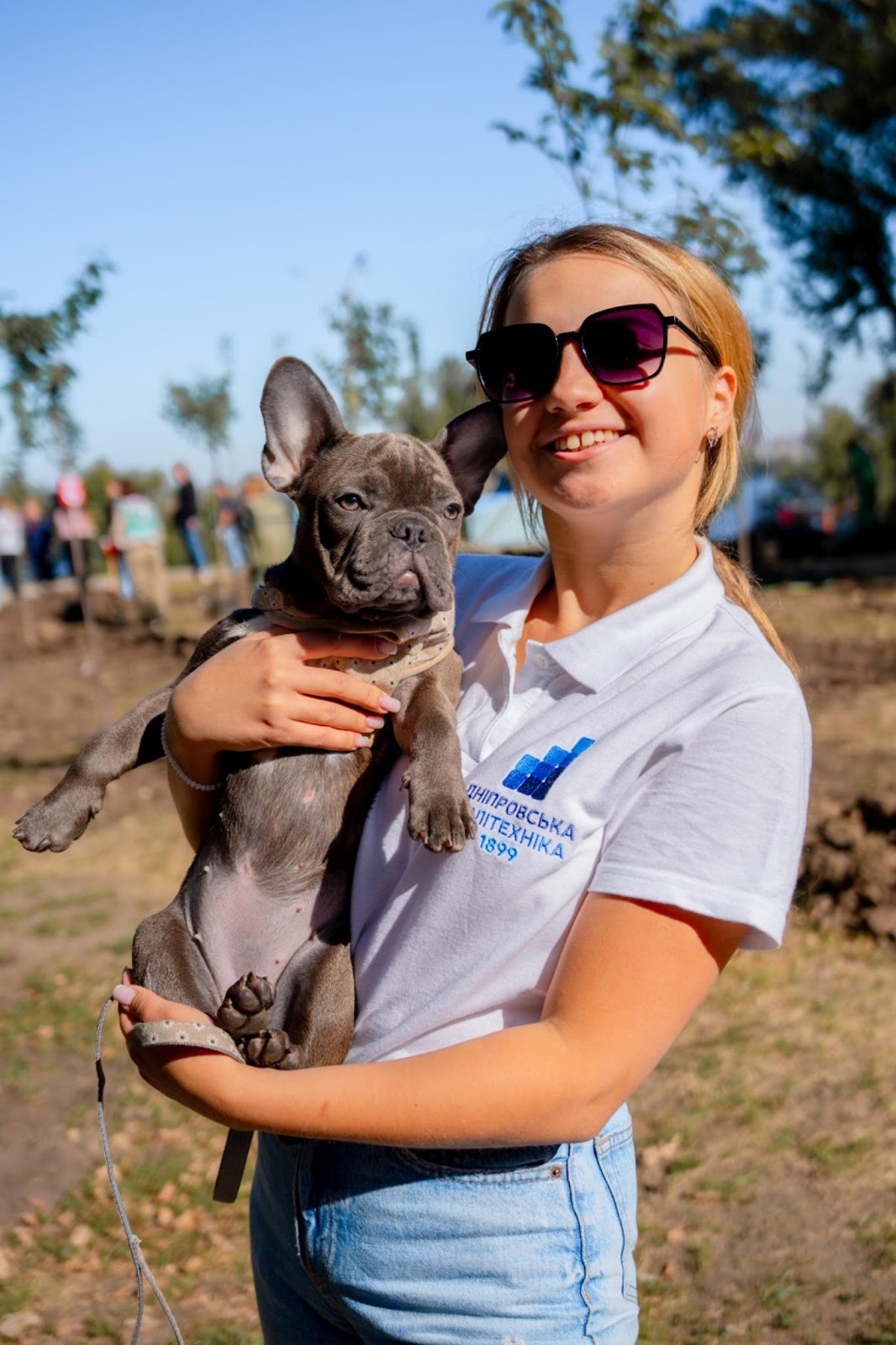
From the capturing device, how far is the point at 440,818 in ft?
7.16

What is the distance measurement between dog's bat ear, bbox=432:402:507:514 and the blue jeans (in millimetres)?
1826

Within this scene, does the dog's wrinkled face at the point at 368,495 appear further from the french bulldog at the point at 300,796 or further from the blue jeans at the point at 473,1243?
the blue jeans at the point at 473,1243

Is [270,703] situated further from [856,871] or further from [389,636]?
[856,871]

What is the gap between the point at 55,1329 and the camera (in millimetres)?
4375

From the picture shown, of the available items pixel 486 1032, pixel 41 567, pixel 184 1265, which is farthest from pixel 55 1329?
pixel 41 567

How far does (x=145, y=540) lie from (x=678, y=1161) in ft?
61.9

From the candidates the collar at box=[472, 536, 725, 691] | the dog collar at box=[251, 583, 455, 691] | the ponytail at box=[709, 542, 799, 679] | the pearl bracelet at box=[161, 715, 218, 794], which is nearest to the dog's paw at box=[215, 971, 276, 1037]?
the pearl bracelet at box=[161, 715, 218, 794]

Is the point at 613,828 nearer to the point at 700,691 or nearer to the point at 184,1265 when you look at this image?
the point at 700,691

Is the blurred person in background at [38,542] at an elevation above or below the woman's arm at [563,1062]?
below

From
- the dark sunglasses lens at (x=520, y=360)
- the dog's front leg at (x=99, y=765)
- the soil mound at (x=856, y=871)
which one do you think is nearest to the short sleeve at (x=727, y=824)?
the dark sunglasses lens at (x=520, y=360)

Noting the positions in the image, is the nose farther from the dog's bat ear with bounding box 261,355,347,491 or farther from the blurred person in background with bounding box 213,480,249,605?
the blurred person in background with bounding box 213,480,249,605

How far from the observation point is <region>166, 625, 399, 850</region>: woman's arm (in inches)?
99.9

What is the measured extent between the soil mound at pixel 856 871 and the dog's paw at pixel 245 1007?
500 centimetres

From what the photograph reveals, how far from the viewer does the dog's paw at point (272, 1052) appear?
8.38 ft
